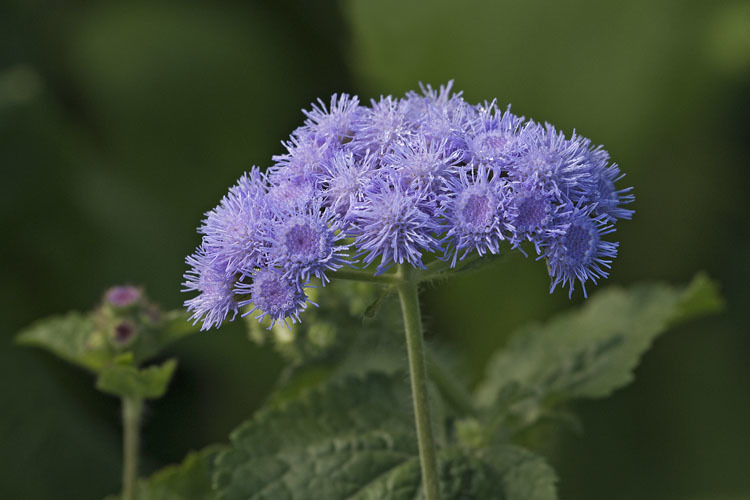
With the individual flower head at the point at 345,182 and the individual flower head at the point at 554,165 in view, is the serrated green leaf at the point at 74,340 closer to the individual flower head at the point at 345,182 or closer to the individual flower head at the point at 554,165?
the individual flower head at the point at 345,182

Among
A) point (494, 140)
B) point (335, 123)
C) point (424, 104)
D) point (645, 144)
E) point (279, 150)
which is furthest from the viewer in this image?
point (279, 150)

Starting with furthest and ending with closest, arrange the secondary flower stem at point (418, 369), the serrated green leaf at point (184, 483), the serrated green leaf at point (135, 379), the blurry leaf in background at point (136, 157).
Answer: the blurry leaf in background at point (136, 157)
the serrated green leaf at point (184, 483)
the serrated green leaf at point (135, 379)
the secondary flower stem at point (418, 369)

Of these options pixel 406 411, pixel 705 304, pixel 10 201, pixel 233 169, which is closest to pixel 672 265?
pixel 705 304

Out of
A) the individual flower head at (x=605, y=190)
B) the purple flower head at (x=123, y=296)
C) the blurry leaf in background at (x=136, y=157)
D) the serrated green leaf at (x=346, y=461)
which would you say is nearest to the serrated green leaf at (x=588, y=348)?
the serrated green leaf at (x=346, y=461)

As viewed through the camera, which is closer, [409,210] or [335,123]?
[409,210]

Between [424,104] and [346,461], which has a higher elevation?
[424,104]

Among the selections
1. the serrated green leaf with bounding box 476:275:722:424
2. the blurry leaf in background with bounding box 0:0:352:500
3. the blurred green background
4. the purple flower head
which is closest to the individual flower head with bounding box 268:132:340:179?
the purple flower head

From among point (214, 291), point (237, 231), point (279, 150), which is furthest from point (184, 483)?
point (279, 150)

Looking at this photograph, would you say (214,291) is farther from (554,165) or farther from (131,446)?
(131,446)
